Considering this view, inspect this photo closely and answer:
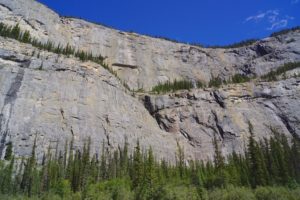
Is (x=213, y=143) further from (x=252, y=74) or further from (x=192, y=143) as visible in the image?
(x=252, y=74)

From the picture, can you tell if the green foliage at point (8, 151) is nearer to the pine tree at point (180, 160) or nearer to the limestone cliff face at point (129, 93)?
the limestone cliff face at point (129, 93)

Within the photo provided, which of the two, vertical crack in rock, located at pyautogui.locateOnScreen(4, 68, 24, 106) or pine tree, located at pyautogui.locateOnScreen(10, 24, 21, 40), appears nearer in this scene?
vertical crack in rock, located at pyautogui.locateOnScreen(4, 68, 24, 106)

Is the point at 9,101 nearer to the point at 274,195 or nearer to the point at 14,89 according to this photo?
the point at 14,89

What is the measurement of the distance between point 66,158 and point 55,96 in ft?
57.4

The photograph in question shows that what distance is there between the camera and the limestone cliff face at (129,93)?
8069cm

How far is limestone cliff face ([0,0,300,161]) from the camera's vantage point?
3177 inches

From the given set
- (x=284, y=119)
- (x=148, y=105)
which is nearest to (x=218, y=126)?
(x=284, y=119)

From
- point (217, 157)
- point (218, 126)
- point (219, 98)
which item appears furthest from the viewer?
point (219, 98)

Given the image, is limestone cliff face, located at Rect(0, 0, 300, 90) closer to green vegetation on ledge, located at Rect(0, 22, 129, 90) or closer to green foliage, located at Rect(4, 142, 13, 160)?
green vegetation on ledge, located at Rect(0, 22, 129, 90)

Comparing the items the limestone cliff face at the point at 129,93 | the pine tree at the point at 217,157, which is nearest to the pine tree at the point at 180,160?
the limestone cliff face at the point at 129,93

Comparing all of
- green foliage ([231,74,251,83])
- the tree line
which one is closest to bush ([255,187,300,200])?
the tree line

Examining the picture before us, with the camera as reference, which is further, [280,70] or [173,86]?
[280,70]

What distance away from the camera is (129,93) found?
10712 centimetres

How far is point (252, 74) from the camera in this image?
136m
